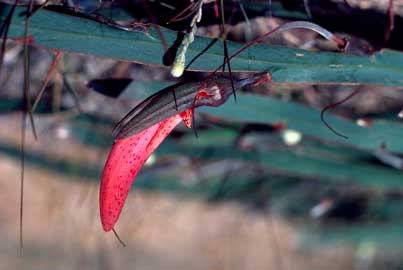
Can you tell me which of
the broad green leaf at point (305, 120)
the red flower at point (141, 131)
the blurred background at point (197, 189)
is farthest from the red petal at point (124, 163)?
the blurred background at point (197, 189)

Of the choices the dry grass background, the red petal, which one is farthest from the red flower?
the dry grass background

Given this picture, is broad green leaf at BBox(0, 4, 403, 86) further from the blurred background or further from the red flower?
the blurred background

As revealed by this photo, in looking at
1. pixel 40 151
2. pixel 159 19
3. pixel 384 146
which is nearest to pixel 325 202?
pixel 384 146

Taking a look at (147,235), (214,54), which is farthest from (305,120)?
(147,235)

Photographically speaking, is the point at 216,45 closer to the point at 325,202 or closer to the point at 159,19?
the point at 159,19

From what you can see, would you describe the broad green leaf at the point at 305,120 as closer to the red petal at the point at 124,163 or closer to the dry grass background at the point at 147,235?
→ the red petal at the point at 124,163

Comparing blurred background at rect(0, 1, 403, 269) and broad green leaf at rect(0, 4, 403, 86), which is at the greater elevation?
broad green leaf at rect(0, 4, 403, 86)
